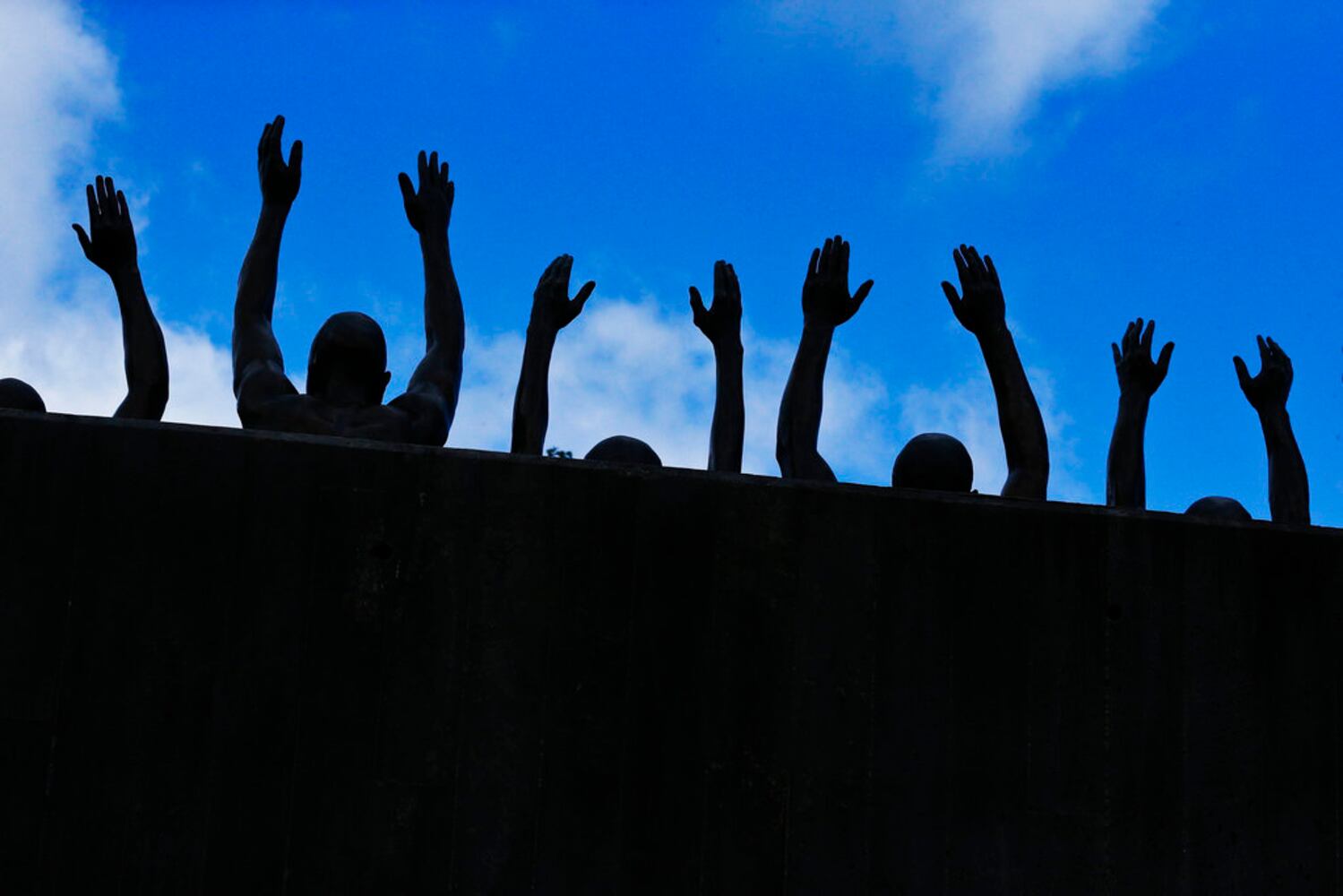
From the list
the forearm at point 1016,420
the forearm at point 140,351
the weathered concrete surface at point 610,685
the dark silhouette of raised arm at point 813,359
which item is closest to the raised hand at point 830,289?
the dark silhouette of raised arm at point 813,359

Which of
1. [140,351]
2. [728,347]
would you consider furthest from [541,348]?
[140,351]

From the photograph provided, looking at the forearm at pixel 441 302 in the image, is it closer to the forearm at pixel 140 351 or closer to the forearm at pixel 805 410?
the forearm at pixel 140 351

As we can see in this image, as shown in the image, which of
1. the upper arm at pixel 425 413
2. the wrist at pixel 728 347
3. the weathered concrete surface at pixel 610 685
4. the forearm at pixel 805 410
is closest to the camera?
the weathered concrete surface at pixel 610 685

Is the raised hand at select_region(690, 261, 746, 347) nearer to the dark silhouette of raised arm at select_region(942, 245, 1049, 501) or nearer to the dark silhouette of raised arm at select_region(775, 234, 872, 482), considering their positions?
the dark silhouette of raised arm at select_region(775, 234, 872, 482)

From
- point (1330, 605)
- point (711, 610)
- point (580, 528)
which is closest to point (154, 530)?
point (580, 528)

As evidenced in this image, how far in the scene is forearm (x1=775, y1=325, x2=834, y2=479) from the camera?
1087 cm

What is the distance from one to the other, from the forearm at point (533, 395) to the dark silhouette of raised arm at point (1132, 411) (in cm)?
380

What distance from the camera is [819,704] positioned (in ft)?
31.6

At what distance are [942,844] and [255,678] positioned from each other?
3896mm

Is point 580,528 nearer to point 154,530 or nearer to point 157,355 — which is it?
point 154,530

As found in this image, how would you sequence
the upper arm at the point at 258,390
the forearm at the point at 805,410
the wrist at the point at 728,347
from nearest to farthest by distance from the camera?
the upper arm at the point at 258,390, the forearm at the point at 805,410, the wrist at the point at 728,347

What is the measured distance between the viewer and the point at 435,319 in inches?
433

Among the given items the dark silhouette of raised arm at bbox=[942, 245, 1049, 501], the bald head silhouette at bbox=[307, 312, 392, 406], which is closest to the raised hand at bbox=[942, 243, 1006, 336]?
the dark silhouette of raised arm at bbox=[942, 245, 1049, 501]

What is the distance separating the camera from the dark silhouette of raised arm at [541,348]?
11.1 m
